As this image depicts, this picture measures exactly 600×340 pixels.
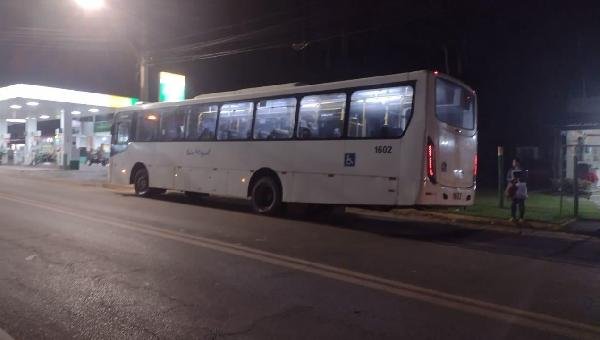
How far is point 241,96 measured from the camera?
47.2 ft

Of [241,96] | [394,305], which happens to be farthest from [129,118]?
[394,305]

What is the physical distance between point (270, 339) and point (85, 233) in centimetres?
615

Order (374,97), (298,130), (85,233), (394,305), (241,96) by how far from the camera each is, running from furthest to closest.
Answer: (241,96) → (298,130) → (374,97) → (85,233) → (394,305)

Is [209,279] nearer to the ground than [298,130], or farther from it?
nearer to the ground

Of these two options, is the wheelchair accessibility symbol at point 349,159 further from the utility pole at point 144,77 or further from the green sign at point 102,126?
the green sign at point 102,126

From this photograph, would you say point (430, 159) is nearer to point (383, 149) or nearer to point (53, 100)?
point (383, 149)

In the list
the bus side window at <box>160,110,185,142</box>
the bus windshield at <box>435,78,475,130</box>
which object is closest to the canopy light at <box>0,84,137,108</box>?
the bus side window at <box>160,110,185,142</box>

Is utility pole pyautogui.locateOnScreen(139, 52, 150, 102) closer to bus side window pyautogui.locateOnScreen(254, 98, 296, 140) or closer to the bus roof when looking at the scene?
the bus roof

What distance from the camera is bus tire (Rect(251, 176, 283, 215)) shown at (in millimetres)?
13266

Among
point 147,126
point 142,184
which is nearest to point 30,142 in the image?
point 142,184

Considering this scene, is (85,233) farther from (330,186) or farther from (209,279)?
(330,186)

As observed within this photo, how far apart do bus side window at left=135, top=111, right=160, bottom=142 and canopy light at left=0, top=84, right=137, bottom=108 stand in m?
19.1

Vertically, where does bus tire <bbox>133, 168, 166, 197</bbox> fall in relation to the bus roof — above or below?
below

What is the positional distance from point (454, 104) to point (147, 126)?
10221mm
